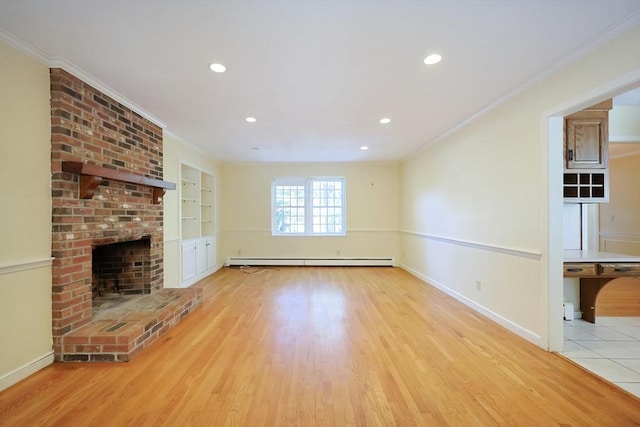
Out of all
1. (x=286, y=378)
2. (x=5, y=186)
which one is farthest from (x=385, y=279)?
(x=5, y=186)

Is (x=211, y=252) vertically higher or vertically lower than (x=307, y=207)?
lower

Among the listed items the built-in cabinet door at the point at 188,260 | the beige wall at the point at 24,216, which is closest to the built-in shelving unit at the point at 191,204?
the built-in cabinet door at the point at 188,260

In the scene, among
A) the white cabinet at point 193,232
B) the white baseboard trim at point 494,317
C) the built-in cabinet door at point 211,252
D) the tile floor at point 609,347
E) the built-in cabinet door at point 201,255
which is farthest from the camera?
the built-in cabinet door at point 211,252

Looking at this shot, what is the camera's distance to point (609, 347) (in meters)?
2.53

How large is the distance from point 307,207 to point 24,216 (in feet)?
16.5

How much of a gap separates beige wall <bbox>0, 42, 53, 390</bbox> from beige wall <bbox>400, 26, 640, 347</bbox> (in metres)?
4.32

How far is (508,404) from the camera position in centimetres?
180

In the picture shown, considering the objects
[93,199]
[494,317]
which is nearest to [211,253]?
[93,199]

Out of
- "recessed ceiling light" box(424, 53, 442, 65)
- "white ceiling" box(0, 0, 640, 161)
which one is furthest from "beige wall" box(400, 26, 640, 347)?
"recessed ceiling light" box(424, 53, 442, 65)

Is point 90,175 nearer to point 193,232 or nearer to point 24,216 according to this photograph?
point 24,216

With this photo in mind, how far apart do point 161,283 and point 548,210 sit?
4.59 meters

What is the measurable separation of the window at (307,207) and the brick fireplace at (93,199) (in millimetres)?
3323

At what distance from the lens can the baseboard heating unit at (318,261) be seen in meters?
6.55

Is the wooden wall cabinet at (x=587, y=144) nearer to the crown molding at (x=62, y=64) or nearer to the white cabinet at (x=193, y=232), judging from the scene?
the crown molding at (x=62, y=64)
